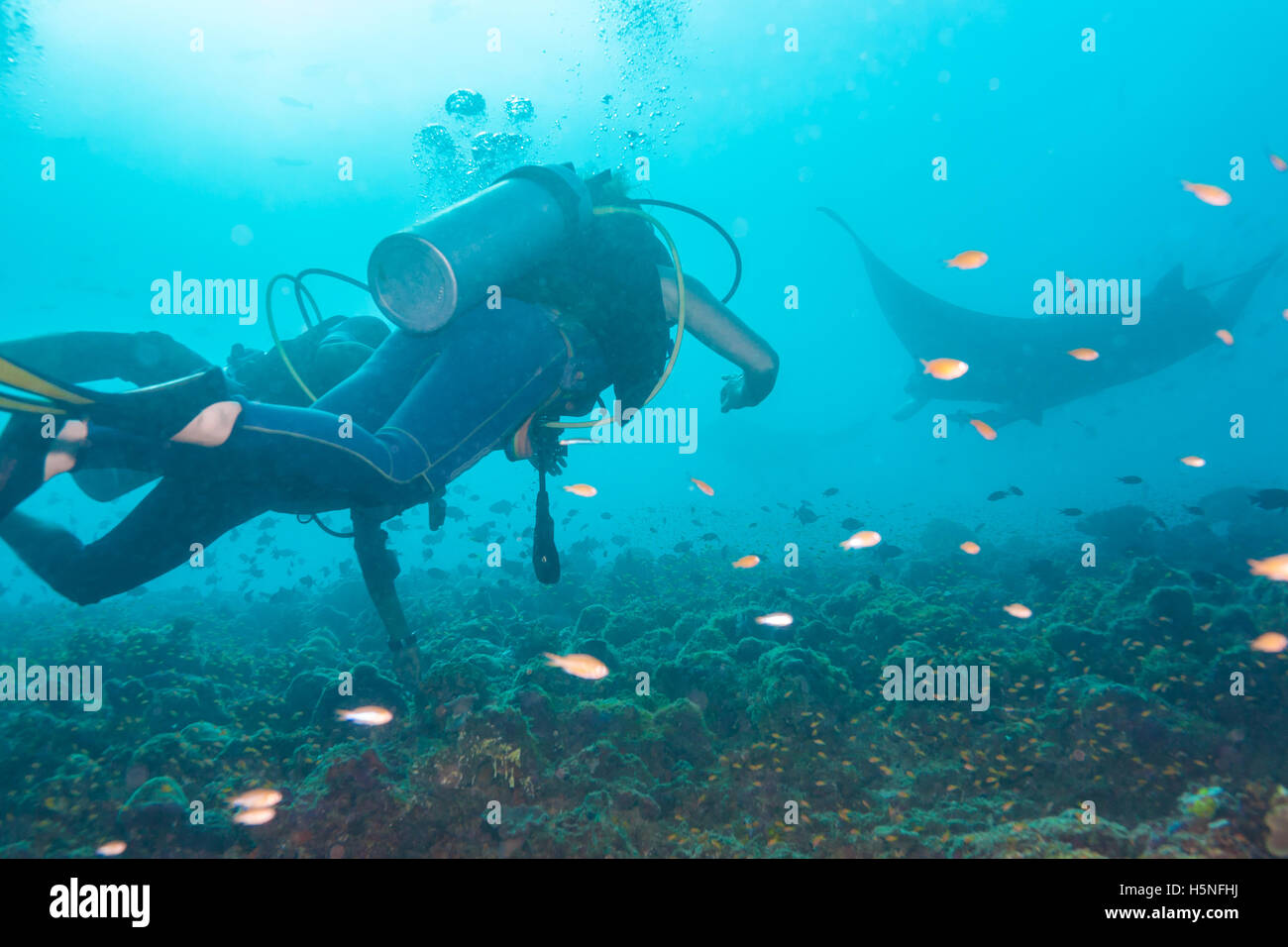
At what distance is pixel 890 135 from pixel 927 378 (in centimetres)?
4743

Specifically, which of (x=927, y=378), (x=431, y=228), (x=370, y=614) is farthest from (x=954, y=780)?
(x=927, y=378)

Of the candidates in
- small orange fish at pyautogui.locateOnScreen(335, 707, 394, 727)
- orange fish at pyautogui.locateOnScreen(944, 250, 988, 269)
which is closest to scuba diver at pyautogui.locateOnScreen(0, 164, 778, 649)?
small orange fish at pyautogui.locateOnScreen(335, 707, 394, 727)

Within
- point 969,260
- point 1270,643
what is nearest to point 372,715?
point 1270,643

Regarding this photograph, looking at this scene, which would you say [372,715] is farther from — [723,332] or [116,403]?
[723,332]

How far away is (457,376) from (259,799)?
134 inches

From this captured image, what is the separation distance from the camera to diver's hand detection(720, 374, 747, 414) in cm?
388

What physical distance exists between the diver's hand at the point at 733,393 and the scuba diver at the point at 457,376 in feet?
0.31

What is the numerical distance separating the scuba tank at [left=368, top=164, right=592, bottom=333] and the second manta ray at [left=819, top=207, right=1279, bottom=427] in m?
15.6

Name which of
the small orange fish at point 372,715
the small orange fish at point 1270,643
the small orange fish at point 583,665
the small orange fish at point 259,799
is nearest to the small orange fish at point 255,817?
the small orange fish at point 259,799

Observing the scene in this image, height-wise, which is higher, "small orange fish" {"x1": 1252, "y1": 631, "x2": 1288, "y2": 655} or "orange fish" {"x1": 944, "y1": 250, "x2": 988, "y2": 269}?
"orange fish" {"x1": 944, "y1": 250, "x2": 988, "y2": 269}

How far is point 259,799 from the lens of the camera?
353cm

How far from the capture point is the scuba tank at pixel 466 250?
7.86ft

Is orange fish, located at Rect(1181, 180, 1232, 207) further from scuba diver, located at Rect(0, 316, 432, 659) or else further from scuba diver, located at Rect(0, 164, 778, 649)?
scuba diver, located at Rect(0, 316, 432, 659)

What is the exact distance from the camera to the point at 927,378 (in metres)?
18.4
